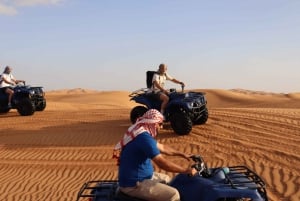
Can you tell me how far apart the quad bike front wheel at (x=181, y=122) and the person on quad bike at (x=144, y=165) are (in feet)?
25.4

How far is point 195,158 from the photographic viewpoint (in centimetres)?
535

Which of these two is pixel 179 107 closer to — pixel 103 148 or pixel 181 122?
pixel 181 122

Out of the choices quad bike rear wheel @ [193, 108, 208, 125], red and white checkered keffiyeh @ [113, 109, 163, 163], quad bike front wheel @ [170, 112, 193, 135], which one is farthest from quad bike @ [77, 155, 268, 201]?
quad bike rear wheel @ [193, 108, 208, 125]

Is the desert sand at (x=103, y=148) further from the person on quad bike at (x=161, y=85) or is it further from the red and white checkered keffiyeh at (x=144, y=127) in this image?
the red and white checkered keffiyeh at (x=144, y=127)

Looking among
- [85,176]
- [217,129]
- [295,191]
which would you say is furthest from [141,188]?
[217,129]

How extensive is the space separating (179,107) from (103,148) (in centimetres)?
225

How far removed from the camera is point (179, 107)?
13031 mm

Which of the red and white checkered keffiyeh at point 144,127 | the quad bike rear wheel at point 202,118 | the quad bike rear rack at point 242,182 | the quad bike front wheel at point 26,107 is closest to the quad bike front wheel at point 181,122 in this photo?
the quad bike rear wheel at point 202,118

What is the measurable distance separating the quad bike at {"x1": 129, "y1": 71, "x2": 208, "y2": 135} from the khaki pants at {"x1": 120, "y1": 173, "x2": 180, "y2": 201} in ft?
25.7

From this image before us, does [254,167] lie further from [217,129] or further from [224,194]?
[224,194]

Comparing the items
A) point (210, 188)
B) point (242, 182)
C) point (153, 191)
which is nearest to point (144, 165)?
point (153, 191)

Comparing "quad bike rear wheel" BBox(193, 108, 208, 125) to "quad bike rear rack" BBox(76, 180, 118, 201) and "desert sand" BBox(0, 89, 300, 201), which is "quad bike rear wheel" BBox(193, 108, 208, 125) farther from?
"quad bike rear rack" BBox(76, 180, 118, 201)

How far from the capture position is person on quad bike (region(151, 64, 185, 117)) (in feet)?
43.7

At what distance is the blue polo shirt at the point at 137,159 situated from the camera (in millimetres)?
4941
